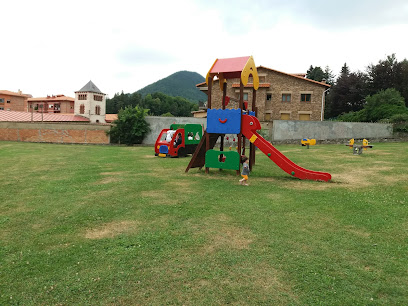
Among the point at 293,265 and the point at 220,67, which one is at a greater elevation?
the point at 220,67

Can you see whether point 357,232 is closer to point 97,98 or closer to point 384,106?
point 384,106

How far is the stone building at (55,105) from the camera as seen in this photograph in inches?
3516

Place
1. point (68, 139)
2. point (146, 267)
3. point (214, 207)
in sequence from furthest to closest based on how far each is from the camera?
point (68, 139), point (214, 207), point (146, 267)

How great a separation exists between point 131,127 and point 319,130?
20.7 meters

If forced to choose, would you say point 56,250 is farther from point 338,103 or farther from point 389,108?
point 338,103

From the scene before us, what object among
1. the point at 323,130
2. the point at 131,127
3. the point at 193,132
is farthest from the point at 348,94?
the point at 193,132

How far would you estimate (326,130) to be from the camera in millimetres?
31578

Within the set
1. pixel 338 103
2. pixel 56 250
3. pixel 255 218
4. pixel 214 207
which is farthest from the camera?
pixel 338 103

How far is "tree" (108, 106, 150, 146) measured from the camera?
32219 millimetres

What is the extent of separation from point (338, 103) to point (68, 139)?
46448 millimetres

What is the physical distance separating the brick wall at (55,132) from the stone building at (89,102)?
35345 millimetres

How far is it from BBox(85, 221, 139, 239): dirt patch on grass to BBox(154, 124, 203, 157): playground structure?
13058 millimetres

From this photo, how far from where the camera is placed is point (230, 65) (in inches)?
500

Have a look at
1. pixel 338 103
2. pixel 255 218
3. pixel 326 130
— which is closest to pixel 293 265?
pixel 255 218
